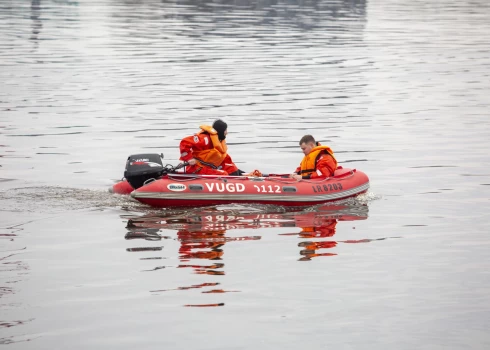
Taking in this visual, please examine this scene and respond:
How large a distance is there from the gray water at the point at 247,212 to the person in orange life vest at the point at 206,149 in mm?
1053

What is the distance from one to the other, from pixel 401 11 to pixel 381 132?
51.0 meters

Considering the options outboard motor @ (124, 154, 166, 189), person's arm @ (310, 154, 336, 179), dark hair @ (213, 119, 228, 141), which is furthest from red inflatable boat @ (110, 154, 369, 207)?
dark hair @ (213, 119, 228, 141)

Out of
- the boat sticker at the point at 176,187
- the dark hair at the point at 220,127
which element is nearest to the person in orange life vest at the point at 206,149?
the dark hair at the point at 220,127

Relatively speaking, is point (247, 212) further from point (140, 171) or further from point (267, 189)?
point (140, 171)

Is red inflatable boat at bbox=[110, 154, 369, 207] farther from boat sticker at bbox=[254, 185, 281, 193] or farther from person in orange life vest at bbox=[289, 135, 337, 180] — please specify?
person in orange life vest at bbox=[289, 135, 337, 180]

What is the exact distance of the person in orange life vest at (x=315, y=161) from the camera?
15719 mm

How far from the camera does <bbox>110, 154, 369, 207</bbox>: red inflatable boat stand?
1496 centimetres

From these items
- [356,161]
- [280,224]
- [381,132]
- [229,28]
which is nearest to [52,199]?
[280,224]

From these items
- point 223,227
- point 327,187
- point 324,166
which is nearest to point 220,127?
point 324,166

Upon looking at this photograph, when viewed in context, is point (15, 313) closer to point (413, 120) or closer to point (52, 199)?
point (52, 199)

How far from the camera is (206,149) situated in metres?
15.6

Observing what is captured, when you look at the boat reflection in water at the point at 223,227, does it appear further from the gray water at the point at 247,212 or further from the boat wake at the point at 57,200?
the boat wake at the point at 57,200

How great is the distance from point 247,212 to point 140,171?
193 centimetres

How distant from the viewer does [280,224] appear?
14328 millimetres
